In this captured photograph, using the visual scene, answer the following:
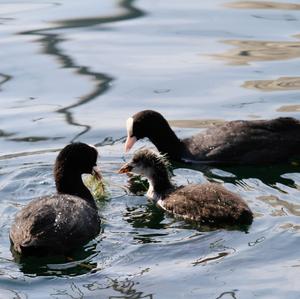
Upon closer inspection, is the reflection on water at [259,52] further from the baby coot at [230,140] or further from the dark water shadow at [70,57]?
the baby coot at [230,140]

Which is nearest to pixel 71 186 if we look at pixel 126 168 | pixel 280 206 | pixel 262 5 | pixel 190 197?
pixel 126 168

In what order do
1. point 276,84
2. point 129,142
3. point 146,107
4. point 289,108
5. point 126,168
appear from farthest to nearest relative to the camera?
point 276,84
point 146,107
point 289,108
point 129,142
point 126,168

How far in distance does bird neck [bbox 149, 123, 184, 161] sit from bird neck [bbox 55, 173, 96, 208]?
1.71 meters

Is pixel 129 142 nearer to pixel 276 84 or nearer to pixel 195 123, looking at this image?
pixel 195 123

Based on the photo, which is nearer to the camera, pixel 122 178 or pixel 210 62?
pixel 122 178

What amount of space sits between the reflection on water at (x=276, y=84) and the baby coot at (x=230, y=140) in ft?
5.15

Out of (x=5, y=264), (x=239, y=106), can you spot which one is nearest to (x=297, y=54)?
(x=239, y=106)

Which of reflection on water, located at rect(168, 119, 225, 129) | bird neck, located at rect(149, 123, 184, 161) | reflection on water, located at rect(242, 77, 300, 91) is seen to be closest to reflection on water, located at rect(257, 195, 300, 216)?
bird neck, located at rect(149, 123, 184, 161)

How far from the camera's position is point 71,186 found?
930cm

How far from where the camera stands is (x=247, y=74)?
12.8m

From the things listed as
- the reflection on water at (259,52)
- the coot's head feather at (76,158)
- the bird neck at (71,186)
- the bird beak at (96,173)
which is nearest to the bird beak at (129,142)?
the bird beak at (96,173)

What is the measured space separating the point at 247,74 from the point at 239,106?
1.06 meters

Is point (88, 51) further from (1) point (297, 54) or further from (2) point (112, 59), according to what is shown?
(1) point (297, 54)

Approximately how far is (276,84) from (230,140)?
6.20ft
